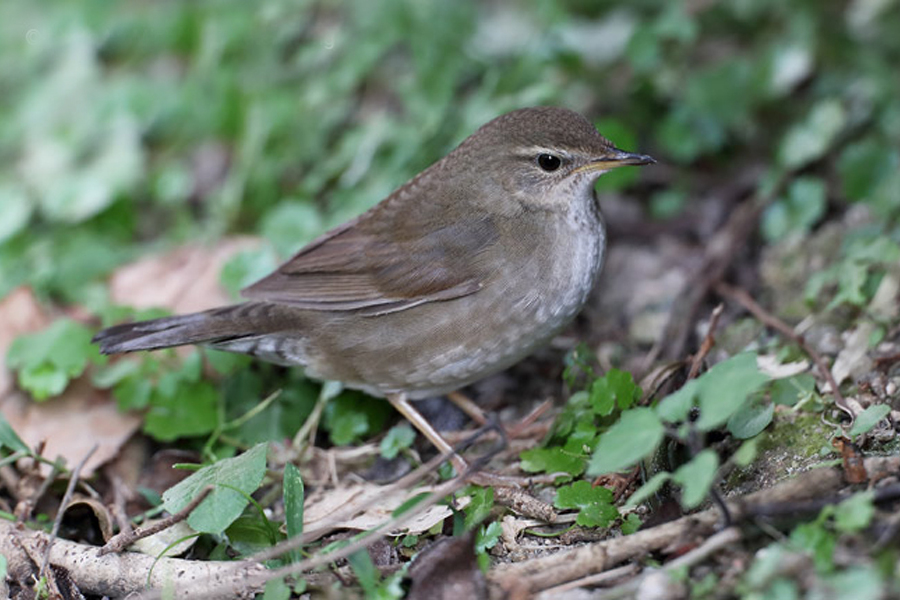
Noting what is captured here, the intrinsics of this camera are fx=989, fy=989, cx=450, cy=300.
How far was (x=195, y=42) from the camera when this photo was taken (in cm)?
757

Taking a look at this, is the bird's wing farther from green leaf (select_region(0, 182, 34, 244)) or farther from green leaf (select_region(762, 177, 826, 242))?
green leaf (select_region(0, 182, 34, 244))

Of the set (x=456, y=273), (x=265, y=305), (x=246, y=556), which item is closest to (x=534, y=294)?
(x=456, y=273)

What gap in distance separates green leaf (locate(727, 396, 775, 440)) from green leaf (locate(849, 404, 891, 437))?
0.31m

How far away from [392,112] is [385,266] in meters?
2.39

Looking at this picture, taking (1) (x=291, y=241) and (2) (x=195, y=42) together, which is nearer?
(1) (x=291, y=241)

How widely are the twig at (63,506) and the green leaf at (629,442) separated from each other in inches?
82.7

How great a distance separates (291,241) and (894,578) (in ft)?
11.8

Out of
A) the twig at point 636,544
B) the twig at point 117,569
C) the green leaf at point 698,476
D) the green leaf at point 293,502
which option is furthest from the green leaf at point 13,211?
the green leaf at point 698,476

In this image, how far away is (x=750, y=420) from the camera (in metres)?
3.62

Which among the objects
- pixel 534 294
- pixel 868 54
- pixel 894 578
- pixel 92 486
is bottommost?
pixel 92 486

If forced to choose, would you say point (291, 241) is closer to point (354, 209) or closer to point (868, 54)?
point (354, 209)

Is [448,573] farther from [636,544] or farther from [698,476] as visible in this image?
[698,476]

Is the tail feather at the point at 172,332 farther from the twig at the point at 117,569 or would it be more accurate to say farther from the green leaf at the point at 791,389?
the green leaf at the point at 791,389

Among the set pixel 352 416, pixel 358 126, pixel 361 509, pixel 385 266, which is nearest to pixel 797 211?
pixel 385 266
